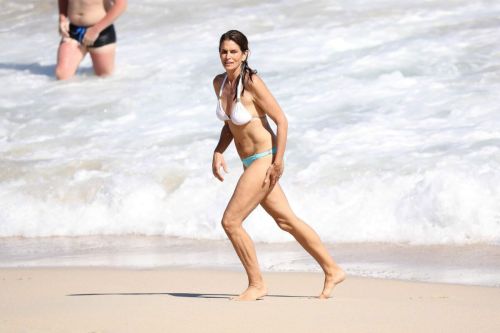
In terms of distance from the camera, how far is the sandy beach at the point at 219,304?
4855mm

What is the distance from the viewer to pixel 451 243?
24.3 ft

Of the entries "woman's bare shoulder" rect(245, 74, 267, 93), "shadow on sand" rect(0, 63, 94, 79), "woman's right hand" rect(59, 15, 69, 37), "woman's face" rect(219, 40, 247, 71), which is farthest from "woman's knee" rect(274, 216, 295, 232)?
"shadow on sand" rect(0, 63, 94, 79)

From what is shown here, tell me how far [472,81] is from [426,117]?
0.98 metres

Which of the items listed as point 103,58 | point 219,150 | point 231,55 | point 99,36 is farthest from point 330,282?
point 103,58

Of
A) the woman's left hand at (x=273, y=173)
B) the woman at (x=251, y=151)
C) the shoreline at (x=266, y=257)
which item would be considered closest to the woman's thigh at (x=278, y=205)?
the woman at (x=251, y=151)

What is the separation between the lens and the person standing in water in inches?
477

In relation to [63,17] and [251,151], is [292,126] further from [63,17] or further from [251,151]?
[251,151]

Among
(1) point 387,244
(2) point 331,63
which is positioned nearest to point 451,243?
(1) point 387,244

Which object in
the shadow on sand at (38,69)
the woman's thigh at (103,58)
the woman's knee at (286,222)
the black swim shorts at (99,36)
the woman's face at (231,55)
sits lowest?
the shadow on sand at (38,69)

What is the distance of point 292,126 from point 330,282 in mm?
4663

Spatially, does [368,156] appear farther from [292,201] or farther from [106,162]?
[106,162]

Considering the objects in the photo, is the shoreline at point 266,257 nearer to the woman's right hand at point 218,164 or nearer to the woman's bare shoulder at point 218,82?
the woman's right hand at point 218,164

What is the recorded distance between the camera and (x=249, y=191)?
554 cm

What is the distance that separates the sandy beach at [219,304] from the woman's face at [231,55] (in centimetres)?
111
